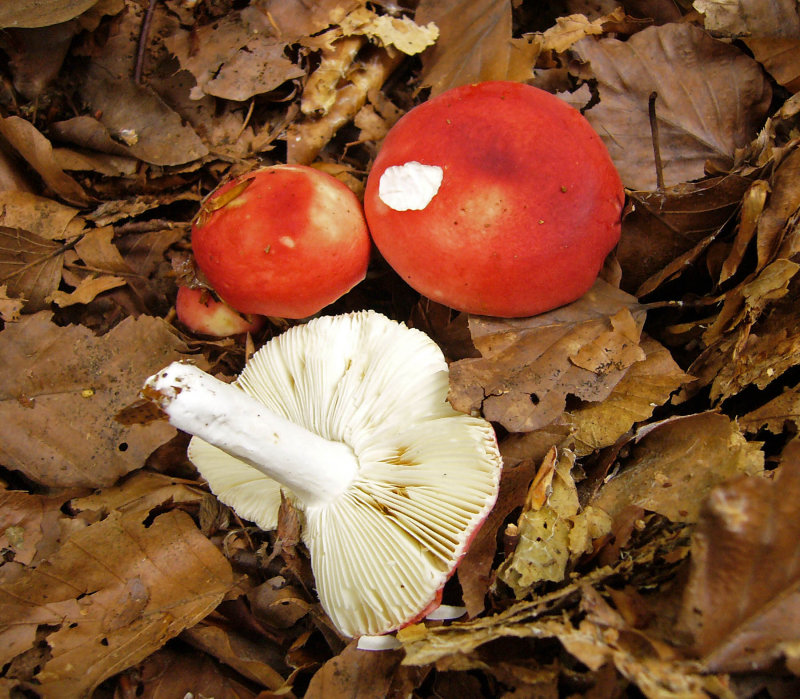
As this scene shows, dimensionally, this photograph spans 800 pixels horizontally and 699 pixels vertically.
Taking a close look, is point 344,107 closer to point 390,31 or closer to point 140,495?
point 390,31

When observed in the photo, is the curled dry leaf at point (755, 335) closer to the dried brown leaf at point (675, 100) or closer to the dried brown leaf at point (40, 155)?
the dried brown leaf at point (675, 100)

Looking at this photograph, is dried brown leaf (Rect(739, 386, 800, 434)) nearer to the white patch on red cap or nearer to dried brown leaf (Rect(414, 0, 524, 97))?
the white patch on red cap

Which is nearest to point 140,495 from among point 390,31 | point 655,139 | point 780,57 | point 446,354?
point 446,354

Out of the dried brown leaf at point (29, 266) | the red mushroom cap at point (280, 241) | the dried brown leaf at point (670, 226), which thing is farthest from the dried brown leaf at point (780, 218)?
the dried brown leaf at point (29, 266)

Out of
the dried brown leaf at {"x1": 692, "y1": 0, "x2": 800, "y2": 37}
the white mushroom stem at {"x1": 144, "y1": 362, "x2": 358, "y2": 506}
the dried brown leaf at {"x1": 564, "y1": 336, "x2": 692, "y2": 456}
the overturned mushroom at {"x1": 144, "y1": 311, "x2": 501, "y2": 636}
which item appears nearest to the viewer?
the white mushroom stem at {"x1": 144, "y1": 362, "x2": 358, "y2": 506}

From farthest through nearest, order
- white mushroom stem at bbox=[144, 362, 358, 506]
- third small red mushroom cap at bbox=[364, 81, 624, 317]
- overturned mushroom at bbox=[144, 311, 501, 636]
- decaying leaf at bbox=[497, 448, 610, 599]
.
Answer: third small red mushroom cap at bbox=[364, 81, 624, 317] < decaying leaf at bbox=[497, 448, 610, 599] < overturned mushroom at bbox=[144, 311, 501, 636] < white mushroom stem at bbox=[144, 362, 358, 506]

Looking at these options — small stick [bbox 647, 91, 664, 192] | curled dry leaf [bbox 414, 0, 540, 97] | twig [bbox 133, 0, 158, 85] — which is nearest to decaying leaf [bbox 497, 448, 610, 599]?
small stick [bbox 647, 91, 664, 192]

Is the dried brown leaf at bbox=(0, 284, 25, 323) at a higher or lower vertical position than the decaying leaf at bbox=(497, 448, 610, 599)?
higher
